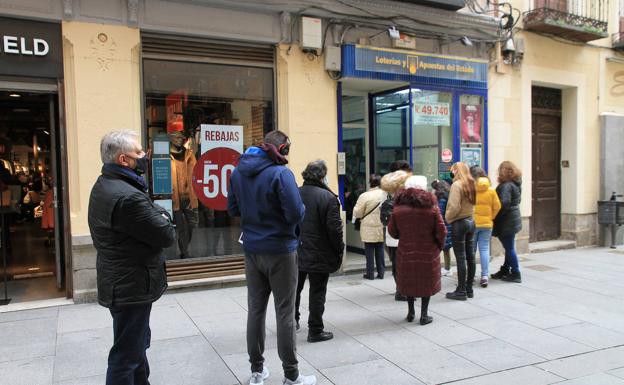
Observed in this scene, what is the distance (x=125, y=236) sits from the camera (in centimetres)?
301

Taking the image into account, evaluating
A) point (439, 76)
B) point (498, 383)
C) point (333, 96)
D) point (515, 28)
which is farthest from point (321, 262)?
point (515, 28)

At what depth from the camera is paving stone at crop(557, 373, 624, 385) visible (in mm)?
3992

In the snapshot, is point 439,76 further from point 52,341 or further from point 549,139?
point 52,341

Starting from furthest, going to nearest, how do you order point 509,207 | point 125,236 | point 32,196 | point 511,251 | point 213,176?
1. point 32,196
2. point 511,251
3. point 509,207
4. point 213,176
5. point 125,236

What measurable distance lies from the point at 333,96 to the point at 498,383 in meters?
5.02

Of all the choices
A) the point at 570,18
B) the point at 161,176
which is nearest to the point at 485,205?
the point at 161,176

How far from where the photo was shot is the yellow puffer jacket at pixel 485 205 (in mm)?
6953

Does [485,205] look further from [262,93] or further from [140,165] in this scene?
[140,165]

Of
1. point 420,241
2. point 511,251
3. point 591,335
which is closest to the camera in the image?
point 591,335

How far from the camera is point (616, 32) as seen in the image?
10844mm

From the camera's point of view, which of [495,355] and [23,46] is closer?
[495,355]

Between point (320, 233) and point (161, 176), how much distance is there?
3102 mm

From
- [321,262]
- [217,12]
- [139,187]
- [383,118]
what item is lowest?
[321,262]

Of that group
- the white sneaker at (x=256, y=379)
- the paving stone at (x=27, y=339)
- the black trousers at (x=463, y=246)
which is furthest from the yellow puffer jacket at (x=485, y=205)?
the paving stone at (x=27, y=339)
